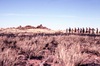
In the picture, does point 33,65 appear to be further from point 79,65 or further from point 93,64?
point 93,64

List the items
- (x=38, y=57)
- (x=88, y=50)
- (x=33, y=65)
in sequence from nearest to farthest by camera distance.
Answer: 1. (x=33, y=65)
2. (x=38, y=57)
3. (x=88, y=50)

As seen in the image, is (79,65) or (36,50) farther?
(36,50)

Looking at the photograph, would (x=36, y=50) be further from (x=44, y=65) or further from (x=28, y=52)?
(x=44, y=65)

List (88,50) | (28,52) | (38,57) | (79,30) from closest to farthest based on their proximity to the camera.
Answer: (38,57) → (28,52) → (88,50) → (79,30)

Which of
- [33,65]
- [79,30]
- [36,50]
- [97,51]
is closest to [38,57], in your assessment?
[36,50]

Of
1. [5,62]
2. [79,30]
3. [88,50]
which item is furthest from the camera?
[79,30]

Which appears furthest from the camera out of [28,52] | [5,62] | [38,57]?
[28,52]

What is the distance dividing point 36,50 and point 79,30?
138 ft

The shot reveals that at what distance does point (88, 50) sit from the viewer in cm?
1059

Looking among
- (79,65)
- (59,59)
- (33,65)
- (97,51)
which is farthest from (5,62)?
(97,51)

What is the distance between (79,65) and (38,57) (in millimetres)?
2155

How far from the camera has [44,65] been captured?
677cm

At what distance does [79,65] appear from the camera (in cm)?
698

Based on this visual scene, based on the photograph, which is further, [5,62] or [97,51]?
[97,51]
